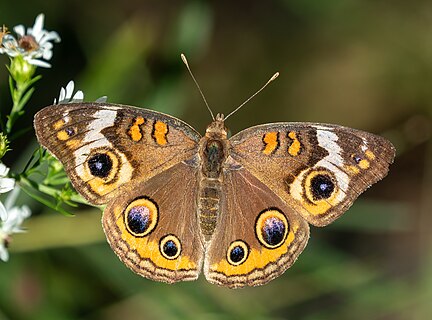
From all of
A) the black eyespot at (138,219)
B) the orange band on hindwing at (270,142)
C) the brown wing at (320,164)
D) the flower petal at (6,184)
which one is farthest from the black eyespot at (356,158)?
the flower petal at (6,184)

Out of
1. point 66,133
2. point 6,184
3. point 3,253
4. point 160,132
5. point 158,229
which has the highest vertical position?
point 66,133

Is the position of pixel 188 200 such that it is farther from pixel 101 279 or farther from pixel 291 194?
pixel 101 279

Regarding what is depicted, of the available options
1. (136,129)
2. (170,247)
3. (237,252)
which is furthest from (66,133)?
(237,252)

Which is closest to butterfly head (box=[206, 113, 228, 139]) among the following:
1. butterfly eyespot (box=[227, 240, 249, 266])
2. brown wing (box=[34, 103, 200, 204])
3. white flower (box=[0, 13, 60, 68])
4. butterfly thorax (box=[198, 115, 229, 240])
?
butterfly thorax (box=[198, 115, 229, 240])

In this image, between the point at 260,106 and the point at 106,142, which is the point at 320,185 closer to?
the point at 106,142

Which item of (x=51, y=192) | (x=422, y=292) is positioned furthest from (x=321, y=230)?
(x=51, y=192)

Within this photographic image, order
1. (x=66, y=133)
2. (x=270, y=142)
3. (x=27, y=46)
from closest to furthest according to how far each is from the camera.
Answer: (x=66, y=133), (x=270, y=142), (x=27, y=46)

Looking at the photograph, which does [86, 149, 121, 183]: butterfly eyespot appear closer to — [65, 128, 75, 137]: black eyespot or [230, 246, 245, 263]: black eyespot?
[65, 128, 75, 137]: black eyespot
